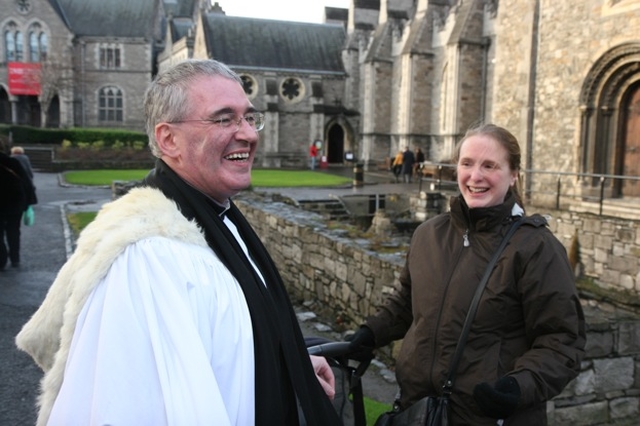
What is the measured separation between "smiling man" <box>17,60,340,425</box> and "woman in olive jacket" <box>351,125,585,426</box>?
75 cm

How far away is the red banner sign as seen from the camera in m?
49.7

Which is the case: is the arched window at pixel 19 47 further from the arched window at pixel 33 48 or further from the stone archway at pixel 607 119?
the stone archway at pixel 607 119

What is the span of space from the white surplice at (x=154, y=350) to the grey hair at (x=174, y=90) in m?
0.46

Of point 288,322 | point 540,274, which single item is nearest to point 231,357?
point 288,322

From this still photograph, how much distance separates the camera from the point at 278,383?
1825 millimetres

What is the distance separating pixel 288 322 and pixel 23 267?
29.0 ft

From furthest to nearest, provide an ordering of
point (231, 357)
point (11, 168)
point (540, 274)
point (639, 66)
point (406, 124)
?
point (406, 124), point (639, 66), point (11, 168), point (540, 274), point (231, 357)

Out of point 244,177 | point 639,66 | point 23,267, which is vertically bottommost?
point 23,267

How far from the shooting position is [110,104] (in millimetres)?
51844

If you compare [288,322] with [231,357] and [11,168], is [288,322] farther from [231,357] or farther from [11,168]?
[11,168]

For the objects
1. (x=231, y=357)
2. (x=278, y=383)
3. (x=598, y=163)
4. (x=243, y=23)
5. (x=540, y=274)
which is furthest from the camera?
(x=243, y=23)

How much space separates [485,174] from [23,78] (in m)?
54.4

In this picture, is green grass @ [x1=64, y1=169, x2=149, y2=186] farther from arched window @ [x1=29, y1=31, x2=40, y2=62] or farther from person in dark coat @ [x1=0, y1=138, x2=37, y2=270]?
arched window @ [x1=29, y1=31, x2=40, y2=62]

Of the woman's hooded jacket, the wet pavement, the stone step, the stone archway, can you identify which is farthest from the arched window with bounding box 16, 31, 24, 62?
the woman's hooded jacket
